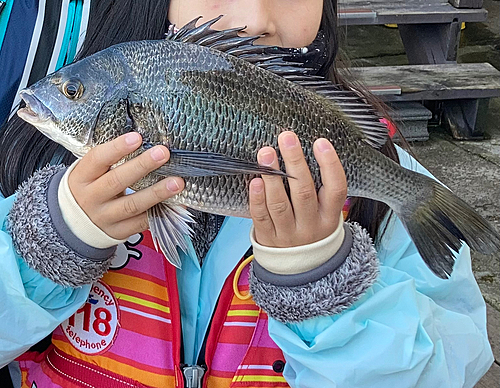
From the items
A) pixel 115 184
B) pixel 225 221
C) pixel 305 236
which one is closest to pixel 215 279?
pixel 225 221

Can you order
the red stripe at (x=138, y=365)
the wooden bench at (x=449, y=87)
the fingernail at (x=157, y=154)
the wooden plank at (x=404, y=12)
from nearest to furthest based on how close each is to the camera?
the fingernail at (x=157, y=154) → the red stripe at (x=138, y=365) → the wooden bench at (x=449, y=87) → the wooden plank at (x=404, y=12)

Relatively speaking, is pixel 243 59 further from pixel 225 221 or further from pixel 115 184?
pixel 225 221

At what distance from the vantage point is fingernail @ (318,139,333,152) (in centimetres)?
122

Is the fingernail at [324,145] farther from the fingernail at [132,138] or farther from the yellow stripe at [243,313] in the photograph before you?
the yellow stripe at [243,313]

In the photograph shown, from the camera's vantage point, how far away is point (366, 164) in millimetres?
1302

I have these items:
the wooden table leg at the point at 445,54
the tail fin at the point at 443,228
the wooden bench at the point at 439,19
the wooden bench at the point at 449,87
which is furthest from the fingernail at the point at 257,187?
the wooden table leg at the point at 445,54

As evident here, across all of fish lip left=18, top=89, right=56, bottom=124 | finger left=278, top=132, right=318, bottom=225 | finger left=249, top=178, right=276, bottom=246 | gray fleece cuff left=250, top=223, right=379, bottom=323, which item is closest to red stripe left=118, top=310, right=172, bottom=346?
gray fleece cuff left=250, top=223, right=379, bottom=323

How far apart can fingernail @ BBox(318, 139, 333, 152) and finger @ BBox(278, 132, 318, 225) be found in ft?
0.12

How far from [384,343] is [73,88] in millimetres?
837

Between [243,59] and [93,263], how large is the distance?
1.73 feet

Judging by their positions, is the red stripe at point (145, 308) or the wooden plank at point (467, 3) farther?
the wooden plank at point (467, 3)

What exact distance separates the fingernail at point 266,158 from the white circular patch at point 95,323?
2.13 ft

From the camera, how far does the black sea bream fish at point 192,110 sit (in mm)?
1173

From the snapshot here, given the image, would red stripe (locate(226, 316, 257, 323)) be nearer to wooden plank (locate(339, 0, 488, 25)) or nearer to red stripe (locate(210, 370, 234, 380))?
red stripe (locate(210, 370, 234, 380))
